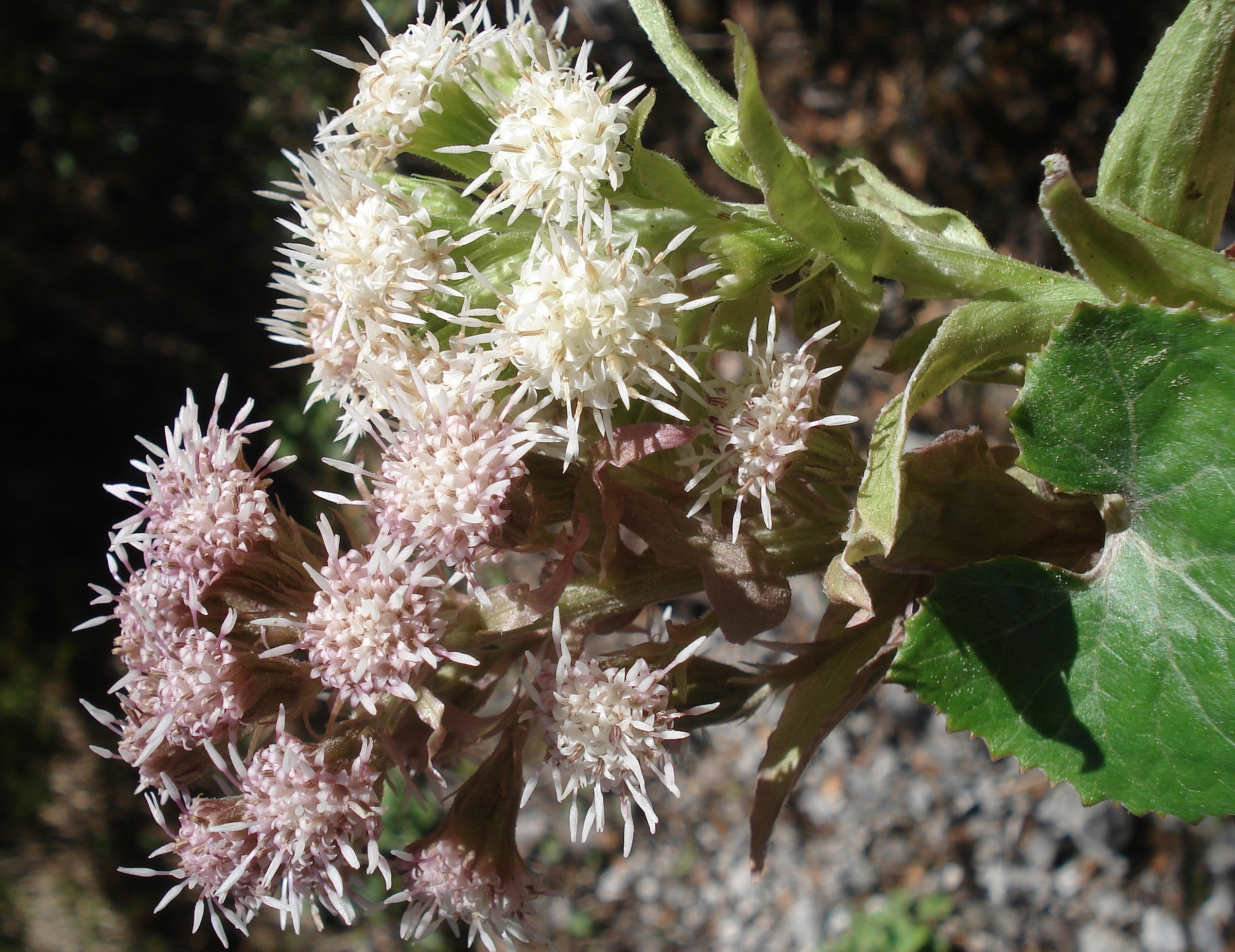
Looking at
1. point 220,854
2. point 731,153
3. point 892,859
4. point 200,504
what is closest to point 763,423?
point 731,153

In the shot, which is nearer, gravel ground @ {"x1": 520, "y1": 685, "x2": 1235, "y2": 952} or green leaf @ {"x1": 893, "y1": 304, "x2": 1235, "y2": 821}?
green leaf @ {"x1": 893, "y1": 304, "x2": 1235, "y2": 821}

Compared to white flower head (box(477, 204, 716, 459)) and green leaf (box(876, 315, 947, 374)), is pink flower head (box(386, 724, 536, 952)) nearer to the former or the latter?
white flower head (box(477, 204, 716, 459))

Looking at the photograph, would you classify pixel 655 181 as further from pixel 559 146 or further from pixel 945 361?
pixel 945 361

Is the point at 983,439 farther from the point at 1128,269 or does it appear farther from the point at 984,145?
the point at 984,145

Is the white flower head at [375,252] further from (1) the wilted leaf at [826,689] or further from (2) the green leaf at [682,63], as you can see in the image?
(1) the wilted leaf at [826,689]

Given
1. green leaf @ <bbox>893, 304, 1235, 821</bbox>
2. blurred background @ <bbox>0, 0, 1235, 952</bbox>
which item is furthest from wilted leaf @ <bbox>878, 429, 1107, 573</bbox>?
blurred background @ <bbox>0, 0, 1235, 952</bbox>

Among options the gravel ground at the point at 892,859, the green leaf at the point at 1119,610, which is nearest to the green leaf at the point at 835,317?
the green leaf at the point at 1119,610
